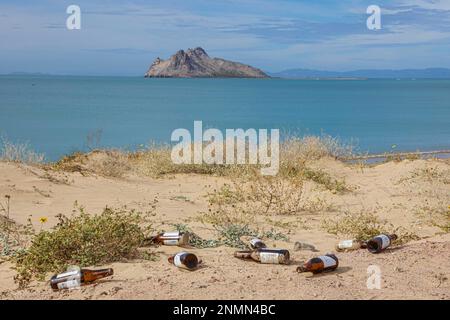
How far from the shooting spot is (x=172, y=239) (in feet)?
22.1

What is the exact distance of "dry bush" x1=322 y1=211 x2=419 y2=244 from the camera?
24.0 ft

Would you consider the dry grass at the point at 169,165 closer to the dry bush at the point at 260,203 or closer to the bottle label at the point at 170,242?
the dry bush at the point at 260,203

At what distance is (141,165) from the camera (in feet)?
45.9

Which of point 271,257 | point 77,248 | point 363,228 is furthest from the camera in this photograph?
point 363,228

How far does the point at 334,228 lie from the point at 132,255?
3.02 meters

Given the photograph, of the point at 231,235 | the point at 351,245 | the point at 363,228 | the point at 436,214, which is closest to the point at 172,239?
the point at 231,235

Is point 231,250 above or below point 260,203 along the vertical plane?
above

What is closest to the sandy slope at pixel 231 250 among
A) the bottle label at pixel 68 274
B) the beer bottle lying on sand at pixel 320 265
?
the beer bottle lying on sand at pixel 320 265

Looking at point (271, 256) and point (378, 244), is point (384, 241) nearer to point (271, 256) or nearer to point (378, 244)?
point (378, 244)

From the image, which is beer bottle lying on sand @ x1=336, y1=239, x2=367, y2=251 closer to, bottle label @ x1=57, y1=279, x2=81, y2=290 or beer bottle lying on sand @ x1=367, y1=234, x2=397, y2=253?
beer bottle lying on sand @ x1=367, y1=234, x2=397, y2=253

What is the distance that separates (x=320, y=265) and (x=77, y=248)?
2320 mm

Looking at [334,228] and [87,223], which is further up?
[87,223]
